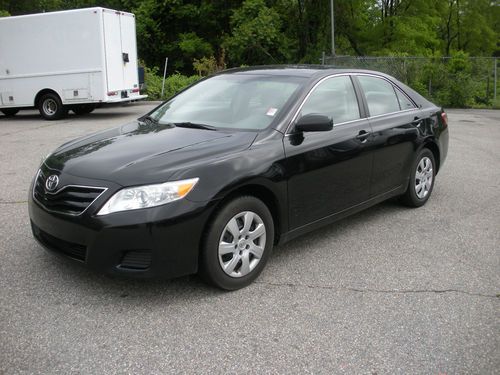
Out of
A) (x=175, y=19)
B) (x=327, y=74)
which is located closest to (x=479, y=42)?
(x=175, y=19)

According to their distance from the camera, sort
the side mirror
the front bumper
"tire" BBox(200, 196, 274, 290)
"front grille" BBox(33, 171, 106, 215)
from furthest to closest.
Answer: the side mirror → "tire" BBox(200, 196, 274, 290) → "front grille" BBox(33, 171, 106, 215) → the front bumper

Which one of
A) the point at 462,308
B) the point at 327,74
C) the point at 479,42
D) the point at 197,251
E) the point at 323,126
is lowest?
the point at 462,308

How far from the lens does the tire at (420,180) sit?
5613 mm

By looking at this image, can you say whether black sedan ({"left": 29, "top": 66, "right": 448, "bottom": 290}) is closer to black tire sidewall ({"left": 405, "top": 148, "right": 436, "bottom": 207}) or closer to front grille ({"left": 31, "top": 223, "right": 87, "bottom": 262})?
front grille ({"left": 31, "top": 223, "right": 87, "bottom": 262})

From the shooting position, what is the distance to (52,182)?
11.9 ft

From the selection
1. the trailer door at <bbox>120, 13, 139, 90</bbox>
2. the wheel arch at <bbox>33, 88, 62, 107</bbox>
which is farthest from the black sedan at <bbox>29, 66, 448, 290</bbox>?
the wheel arch at <bbox>33, 88, 62, 107</bbox>

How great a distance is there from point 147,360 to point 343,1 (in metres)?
32.1

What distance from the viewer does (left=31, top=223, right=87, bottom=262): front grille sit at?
3447 millimetres

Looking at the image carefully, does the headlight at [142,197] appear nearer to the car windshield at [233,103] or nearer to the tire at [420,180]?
the car windshield at [233,103]

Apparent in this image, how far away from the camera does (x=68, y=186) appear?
349cm

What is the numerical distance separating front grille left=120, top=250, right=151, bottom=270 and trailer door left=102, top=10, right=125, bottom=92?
11789 millimetres

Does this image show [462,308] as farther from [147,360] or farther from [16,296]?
[16,296]

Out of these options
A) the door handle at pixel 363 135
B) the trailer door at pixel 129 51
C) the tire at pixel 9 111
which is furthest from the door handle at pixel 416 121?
the tire at pixel 9 111

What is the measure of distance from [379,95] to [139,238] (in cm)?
308
